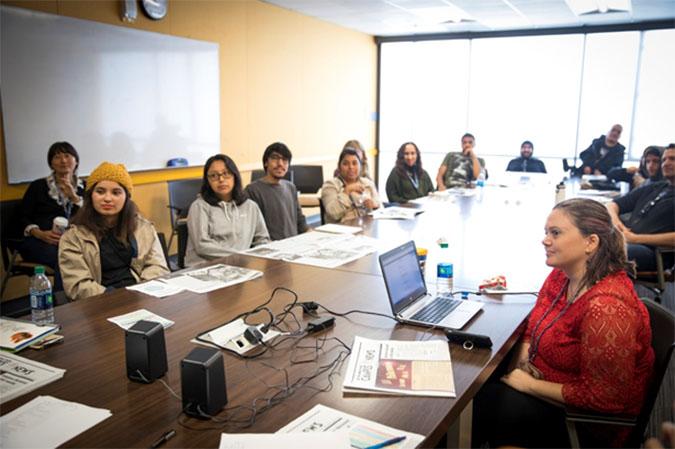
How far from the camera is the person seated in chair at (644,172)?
531 cm

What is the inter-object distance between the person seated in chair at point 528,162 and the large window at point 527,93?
2.15ft

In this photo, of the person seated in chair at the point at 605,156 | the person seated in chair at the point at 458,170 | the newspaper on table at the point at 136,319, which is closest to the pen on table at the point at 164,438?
the newspaper on table at the point at 136,319

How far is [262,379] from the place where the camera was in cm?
149

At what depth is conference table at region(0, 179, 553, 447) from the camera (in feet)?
4.17

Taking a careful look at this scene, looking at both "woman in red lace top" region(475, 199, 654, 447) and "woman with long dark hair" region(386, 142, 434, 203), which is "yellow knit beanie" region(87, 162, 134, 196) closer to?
"woman in red lace top" region(475, 199, 654, 447)

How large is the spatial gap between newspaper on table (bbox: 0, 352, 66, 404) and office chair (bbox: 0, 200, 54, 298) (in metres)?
2.20

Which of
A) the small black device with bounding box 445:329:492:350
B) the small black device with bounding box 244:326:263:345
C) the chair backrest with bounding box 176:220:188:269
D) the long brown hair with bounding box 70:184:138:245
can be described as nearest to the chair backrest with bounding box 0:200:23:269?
the chair backrest with bounding box 176:220:188:269

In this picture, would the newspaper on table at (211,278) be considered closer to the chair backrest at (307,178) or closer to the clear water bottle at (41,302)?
the clear water bottle at (41,302)

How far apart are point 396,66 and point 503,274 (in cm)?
716

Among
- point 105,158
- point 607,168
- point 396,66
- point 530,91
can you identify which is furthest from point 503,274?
point 396,66

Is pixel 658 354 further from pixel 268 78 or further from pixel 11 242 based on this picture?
pixel 268 78

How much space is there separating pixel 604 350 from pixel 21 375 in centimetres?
161

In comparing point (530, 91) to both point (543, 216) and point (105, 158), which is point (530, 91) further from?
point (105, 158)

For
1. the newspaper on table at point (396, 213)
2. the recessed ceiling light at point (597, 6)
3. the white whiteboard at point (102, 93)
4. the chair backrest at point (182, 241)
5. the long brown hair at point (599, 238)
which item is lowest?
the chair backrest at point (182, 241)
